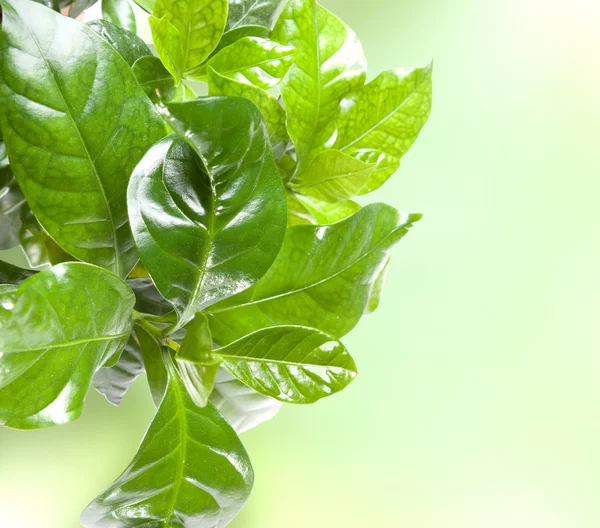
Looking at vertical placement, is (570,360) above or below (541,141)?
below

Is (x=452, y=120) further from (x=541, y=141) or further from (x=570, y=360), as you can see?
(x=570, y=360)

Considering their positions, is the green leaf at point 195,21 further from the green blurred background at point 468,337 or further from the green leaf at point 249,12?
the green blurred background at point 468,337

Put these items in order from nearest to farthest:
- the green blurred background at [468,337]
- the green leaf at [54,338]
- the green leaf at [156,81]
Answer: the green leaf at [54,338] → the green leaf at [156,81] → the green blurred background at [468,337]

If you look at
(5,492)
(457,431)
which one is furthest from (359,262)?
(457,431)

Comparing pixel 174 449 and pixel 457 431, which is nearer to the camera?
pixel 174 449

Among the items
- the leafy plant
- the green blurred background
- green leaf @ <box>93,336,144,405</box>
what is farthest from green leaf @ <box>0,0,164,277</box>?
the green blurred background

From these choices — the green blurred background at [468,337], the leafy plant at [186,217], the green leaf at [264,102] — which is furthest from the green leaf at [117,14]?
the green blurred background at [468,337]

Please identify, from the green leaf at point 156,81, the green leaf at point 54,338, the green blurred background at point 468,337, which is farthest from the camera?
the green blurred background at point 468,337
